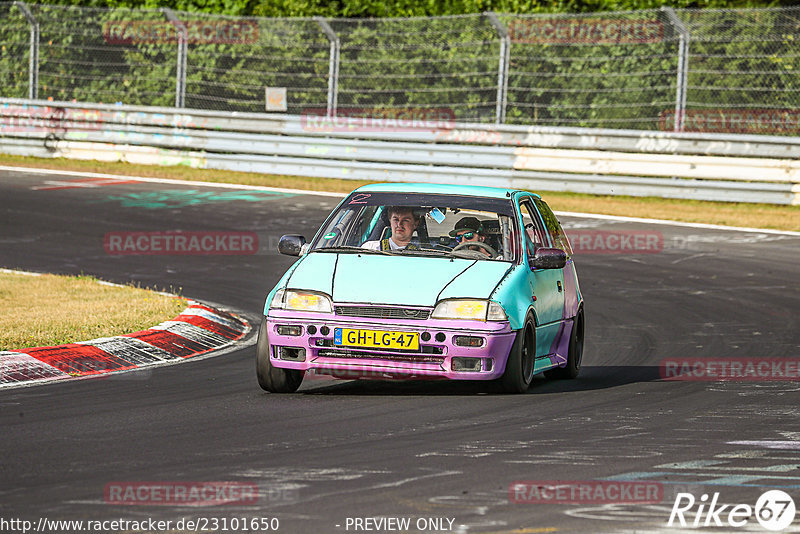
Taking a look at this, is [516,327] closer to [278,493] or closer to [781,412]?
[781,412]

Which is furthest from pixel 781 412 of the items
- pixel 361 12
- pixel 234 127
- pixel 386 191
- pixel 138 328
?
pixel 361 12

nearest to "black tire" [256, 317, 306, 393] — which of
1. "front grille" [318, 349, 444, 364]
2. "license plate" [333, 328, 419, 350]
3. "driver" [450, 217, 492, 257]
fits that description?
"front grille" [318, 349, 444, 364]

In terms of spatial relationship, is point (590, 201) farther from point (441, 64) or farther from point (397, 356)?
point (397, 356)

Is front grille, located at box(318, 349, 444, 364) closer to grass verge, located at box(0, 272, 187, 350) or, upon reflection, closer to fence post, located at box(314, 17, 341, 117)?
grass verge, located at box(0, 272, 187, 350)

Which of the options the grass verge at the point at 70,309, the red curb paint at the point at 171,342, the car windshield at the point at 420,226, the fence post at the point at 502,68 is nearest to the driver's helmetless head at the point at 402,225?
the car windshield at the point at 420,226

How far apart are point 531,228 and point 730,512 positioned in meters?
5.06

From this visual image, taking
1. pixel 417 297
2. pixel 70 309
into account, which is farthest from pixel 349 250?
pixel 70 309

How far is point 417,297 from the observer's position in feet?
28.9

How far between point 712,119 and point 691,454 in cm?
1639

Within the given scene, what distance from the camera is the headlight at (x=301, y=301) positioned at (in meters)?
8.86

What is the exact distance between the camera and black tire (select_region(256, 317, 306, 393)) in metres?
9.02

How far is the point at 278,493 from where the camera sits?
5.97 m

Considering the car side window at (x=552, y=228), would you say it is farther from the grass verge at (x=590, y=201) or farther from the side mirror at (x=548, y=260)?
the grass verge at (x=590, y=201)

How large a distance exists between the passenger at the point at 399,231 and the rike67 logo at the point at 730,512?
438 centimetres
